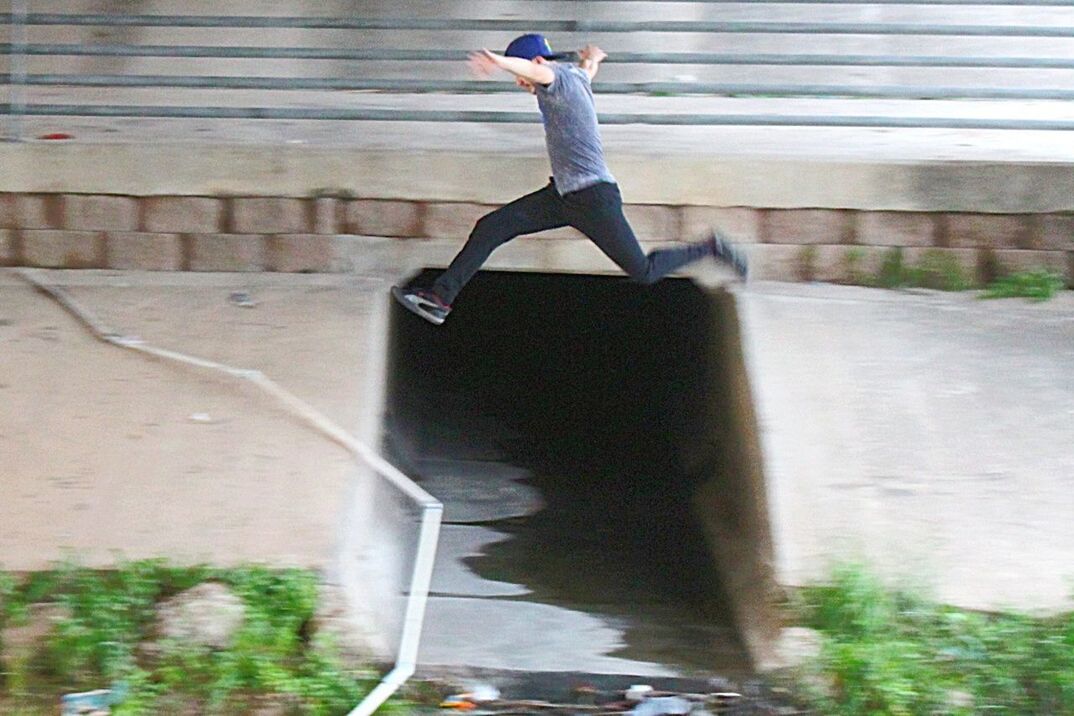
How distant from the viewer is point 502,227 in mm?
5406

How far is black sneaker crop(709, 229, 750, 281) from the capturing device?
5637 mm

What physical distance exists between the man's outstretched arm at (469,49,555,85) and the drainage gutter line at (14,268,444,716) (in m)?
1.43

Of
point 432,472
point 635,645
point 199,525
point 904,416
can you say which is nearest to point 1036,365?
point 904,416

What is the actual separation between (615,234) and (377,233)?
1434mm

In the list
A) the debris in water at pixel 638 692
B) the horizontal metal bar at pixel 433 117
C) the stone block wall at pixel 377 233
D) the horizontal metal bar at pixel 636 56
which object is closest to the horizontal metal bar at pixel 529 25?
the horizontal metal bar at pixel 636 56

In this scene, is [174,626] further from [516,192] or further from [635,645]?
[516,192]

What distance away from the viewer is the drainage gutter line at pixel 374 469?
12.9ft

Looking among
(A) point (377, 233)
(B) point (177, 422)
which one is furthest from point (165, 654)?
(A) point (377, 233)

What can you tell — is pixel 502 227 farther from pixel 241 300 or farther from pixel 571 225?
pixel 241 300

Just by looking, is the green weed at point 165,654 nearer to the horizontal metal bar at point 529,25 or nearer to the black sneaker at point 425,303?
the black sneaker at point 425,303

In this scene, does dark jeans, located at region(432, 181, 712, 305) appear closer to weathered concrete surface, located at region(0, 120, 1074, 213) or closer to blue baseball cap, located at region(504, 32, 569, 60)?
blue baseball cap, located at region(504, 32, 569, 60)

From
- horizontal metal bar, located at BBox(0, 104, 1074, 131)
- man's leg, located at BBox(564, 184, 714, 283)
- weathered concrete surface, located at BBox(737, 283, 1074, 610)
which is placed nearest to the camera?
weathered concrete surface, located at BBox(737, 283, 1074, 610)

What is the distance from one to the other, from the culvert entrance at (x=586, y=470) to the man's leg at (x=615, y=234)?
0.57m

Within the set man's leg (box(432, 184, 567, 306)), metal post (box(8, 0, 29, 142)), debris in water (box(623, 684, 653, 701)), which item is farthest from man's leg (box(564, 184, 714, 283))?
metal post (box(8, 0, 29, 142))
